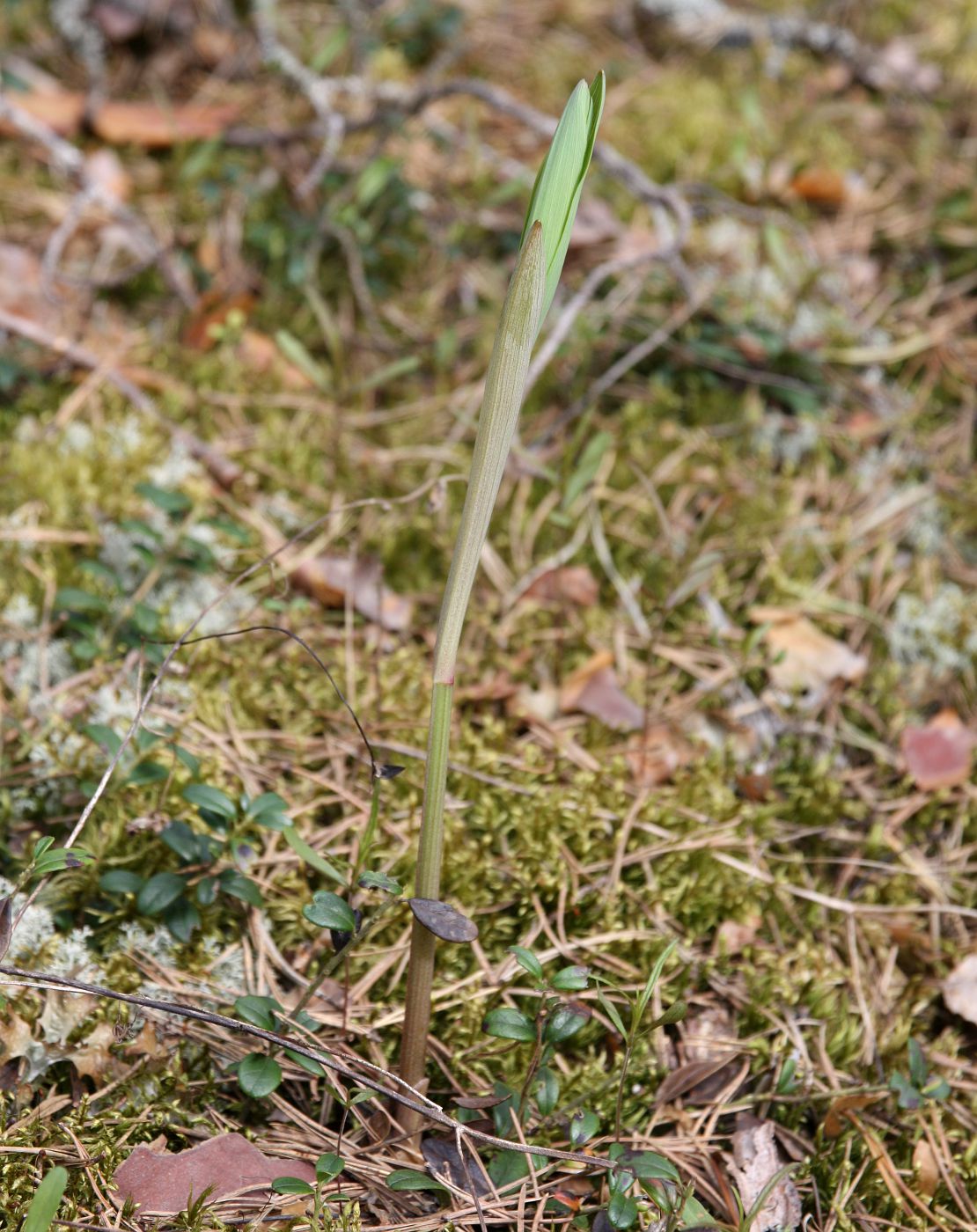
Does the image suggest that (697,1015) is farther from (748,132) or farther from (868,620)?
(748,132)

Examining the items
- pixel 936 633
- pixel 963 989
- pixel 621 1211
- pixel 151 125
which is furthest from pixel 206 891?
pixel 151 125

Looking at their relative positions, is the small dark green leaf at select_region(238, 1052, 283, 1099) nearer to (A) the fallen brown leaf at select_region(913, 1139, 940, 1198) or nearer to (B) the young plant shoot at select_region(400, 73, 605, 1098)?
(B) the young plant shoot at select_region(400, 73, 605, 1098)

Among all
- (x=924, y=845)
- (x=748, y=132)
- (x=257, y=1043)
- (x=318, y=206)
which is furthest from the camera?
(x=748, y=132)

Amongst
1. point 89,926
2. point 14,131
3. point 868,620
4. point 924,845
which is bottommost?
point 89,926

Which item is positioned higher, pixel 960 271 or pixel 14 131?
pixel 960 271

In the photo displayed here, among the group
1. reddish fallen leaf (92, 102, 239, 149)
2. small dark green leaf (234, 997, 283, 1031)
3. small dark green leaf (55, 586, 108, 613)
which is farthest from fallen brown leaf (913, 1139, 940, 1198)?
reddish fallen leaf (92, 102, 239, 149)

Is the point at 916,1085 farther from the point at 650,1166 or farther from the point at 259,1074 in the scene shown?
the point at 259,1074

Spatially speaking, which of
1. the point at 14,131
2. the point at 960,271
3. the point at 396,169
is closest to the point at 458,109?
the point at 396,169
